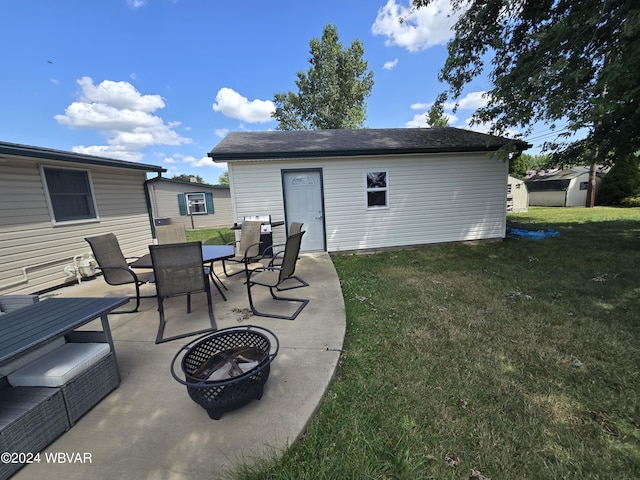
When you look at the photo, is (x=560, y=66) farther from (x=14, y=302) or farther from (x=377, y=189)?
(x=14, y=302)

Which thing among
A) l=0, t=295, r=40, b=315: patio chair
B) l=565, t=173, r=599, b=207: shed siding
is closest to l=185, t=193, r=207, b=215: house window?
l=0, t=295, r=40, b=315: patio chair

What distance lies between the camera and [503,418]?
1.85 meters

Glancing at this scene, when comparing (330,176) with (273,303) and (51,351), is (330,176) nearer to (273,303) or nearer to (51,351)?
(273,303)

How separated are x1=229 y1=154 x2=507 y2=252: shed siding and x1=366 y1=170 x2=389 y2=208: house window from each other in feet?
0.40


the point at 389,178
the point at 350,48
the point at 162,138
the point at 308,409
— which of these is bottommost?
the point at 308,409

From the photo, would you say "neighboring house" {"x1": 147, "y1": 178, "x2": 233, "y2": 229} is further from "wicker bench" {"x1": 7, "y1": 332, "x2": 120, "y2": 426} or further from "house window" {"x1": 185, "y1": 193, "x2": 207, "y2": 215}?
"wicker bench" {"x1": 7, "y1": 332, "x2": 120, "y2": 426}

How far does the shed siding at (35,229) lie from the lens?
4.33 meters

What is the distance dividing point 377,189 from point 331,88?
16927 millimetres

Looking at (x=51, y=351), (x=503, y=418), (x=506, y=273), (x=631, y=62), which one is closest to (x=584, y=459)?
(x=503, y=418)

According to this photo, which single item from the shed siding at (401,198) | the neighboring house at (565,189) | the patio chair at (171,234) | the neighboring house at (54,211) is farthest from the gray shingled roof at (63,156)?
the neighboring house at (565,189)

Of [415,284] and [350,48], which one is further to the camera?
[350,48]

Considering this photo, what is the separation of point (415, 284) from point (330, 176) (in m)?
3.63

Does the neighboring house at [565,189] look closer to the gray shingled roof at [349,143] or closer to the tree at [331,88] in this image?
the tree at [331,88]

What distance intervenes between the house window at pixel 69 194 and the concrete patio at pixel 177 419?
12.8 ft
